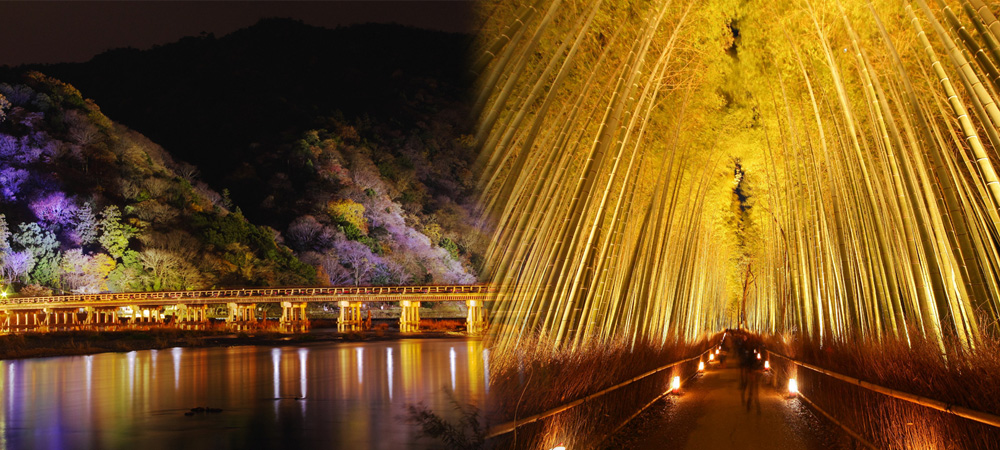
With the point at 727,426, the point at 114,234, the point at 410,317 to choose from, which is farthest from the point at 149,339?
the point at 727,426

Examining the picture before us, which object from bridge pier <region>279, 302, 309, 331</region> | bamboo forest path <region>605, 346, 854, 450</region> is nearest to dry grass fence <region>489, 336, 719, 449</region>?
bamboo forest path <region>605, 346, 854, 450</region>

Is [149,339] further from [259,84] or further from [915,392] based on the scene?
[259,84]

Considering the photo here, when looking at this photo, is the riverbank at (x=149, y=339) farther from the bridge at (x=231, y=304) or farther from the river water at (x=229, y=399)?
the river water at (x=229, y=399)

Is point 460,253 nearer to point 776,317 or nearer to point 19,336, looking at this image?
point 19,336

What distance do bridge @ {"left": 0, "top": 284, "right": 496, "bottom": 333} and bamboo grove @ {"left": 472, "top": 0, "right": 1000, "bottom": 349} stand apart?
2711 centimetres

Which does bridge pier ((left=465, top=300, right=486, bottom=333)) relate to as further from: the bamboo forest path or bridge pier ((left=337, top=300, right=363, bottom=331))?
the bamboo forest path

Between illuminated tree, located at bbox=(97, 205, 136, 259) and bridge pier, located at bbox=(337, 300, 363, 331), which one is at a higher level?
illuminated tree, located at bbox=(97, 205, 136, 259)

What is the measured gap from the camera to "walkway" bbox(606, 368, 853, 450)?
20.1ft

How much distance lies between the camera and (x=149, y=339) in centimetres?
3188

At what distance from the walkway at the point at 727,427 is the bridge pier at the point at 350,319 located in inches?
1276

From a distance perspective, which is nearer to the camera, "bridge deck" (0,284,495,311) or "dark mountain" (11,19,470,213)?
"bridge deck" (0,284,495,311)

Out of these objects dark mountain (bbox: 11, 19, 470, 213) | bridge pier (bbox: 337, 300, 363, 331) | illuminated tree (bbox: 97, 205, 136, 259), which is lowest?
bridge pier (bbox: 337, 300, 363, 331)

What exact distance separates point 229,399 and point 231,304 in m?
25.0

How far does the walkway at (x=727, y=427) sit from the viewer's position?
6.12m
